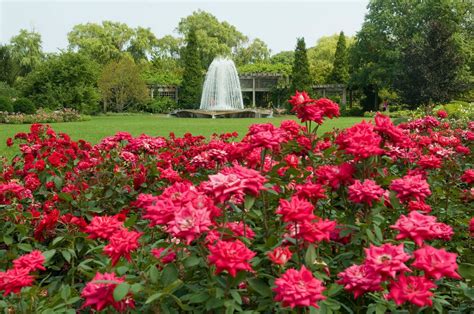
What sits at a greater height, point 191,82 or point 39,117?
point 191,82

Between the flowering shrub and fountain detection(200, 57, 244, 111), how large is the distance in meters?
29.9

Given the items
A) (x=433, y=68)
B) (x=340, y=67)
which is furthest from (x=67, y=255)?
(x=340, y=67)

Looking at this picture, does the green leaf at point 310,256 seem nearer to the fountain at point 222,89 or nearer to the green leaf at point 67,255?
the green leaf at point 67,255

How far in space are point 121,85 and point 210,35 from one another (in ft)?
63.8

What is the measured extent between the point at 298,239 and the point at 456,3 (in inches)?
1370

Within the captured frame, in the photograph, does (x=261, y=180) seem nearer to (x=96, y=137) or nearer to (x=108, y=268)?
(x=108, y=268)

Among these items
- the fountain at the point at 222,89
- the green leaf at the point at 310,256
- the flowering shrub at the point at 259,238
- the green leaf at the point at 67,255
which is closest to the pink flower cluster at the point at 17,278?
the flowering shrub at the point at 259,238

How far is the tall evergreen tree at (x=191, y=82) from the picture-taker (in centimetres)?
3622

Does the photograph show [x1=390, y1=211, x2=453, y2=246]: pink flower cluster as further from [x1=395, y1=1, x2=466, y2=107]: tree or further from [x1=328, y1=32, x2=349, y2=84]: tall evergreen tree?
[x1=328, y1=32, x2=349, y2=84]: tall evergreen tree

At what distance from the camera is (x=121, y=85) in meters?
32.4

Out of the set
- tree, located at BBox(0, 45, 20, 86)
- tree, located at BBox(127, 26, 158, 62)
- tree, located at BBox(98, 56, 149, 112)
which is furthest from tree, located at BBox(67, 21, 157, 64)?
tree, located at BBox(98, 56, 149, 112)

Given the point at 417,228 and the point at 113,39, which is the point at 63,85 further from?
the point at 417,228

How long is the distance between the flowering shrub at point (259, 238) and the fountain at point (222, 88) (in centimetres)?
2992

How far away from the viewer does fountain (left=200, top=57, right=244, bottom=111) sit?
3316cm
